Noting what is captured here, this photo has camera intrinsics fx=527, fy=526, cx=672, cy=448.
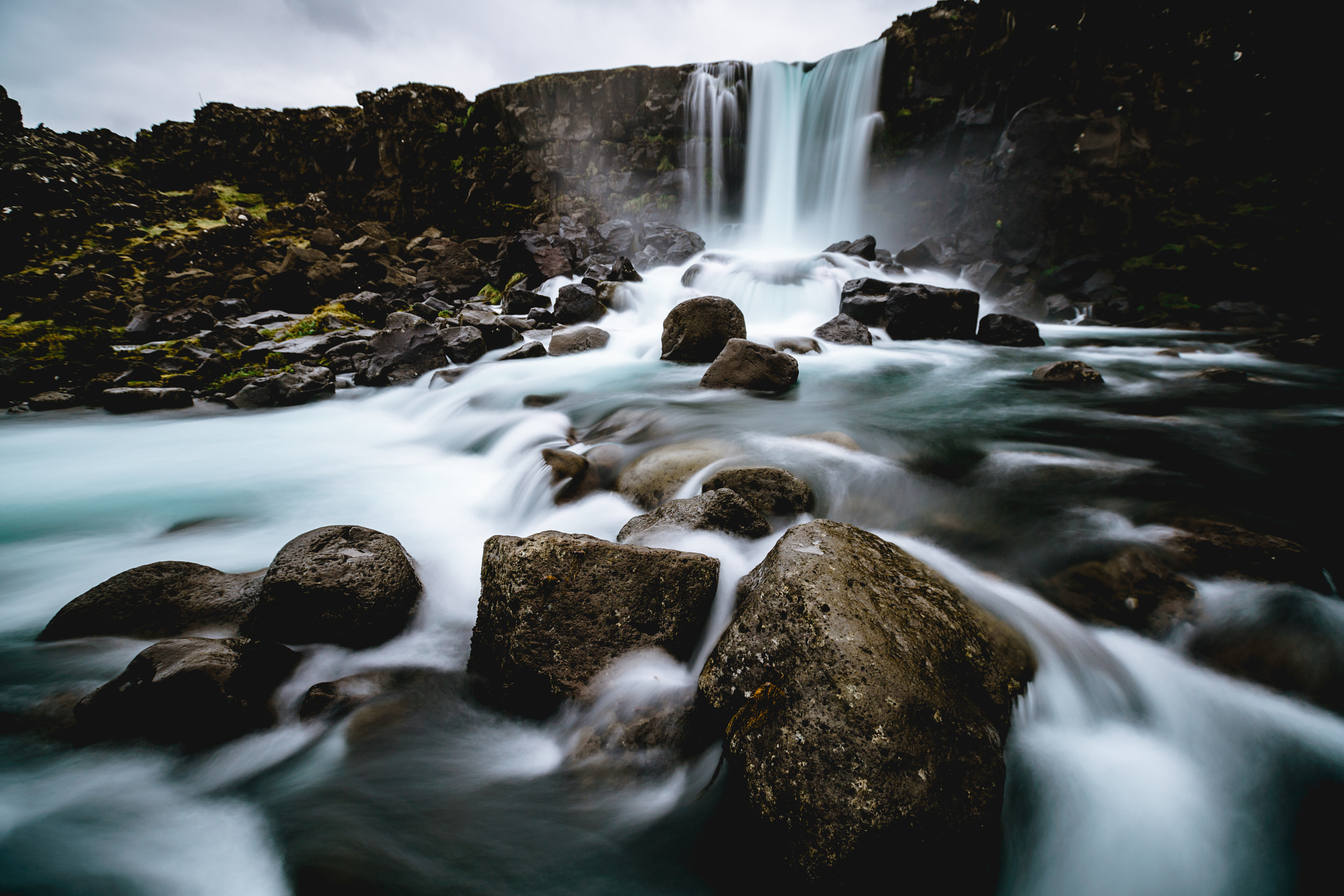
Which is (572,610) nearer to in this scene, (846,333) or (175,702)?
(175,702)

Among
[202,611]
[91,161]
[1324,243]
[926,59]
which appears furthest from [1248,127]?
[91,161]

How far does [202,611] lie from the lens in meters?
2.90

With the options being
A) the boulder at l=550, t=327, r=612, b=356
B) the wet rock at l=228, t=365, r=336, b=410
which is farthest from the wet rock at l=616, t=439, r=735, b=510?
the wet rock at l=228, t=365, r=336, b=410

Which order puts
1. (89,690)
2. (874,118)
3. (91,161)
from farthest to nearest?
1. (91,161)
2. (874,118)
3. (89,690)

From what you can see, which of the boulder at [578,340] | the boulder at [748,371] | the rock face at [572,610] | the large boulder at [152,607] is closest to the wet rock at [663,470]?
the rock face at [572,610]

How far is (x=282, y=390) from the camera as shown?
8.34 m

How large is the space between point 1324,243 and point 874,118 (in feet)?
44.2

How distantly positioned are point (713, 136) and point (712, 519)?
960 inches

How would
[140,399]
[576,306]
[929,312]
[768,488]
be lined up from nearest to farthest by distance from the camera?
[768,488]
[140,399]
[929,312]
[576,306]

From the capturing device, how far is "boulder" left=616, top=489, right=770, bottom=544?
3.23 metres

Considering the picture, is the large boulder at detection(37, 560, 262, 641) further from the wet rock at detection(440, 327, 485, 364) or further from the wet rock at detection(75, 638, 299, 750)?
the wet rock at detection(440, 327, 485, 364)

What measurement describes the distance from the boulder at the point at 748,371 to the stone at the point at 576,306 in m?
6.40

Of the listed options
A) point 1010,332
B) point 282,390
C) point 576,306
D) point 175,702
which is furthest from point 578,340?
point 175,702

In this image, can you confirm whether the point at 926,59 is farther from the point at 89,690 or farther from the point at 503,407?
the point at 89,690
